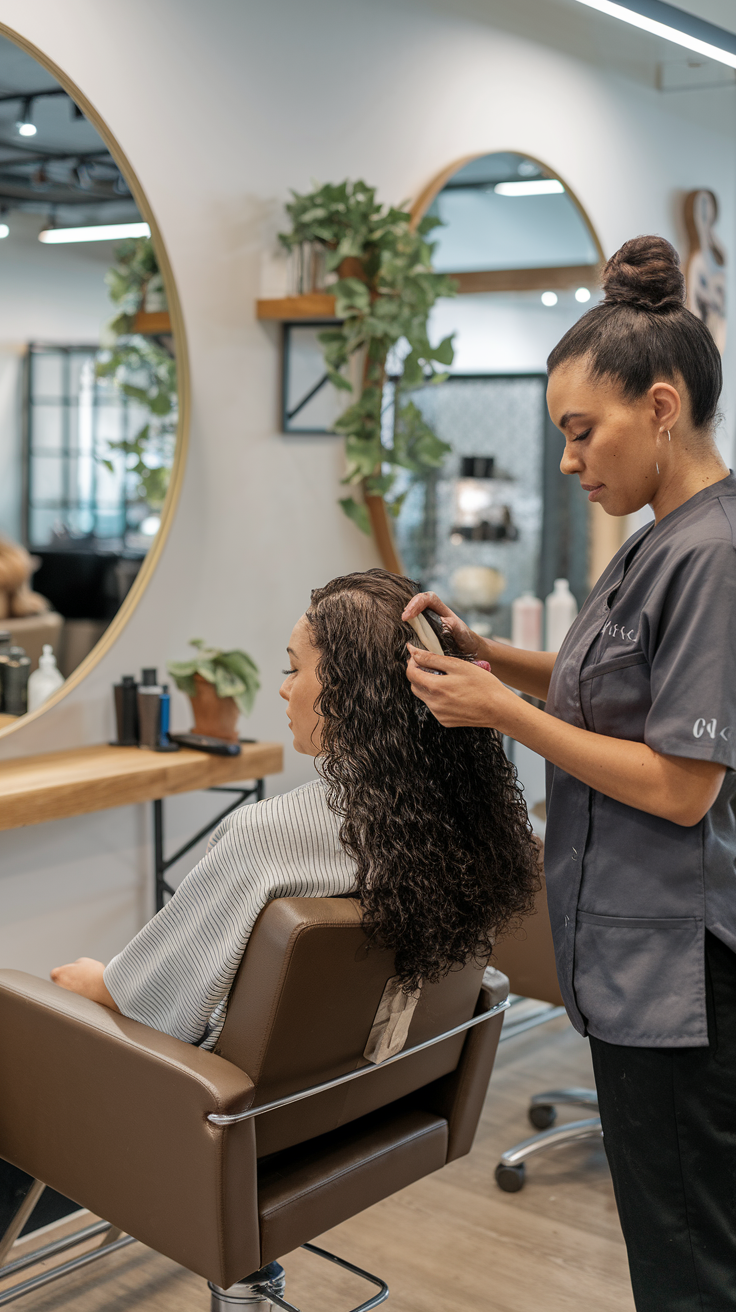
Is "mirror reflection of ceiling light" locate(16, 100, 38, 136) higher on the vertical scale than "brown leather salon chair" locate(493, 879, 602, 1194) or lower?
higher

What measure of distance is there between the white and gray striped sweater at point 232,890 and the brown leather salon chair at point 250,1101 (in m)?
0.04

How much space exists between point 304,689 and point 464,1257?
1.24m

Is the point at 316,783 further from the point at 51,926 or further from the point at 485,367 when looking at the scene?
the point at 485,367

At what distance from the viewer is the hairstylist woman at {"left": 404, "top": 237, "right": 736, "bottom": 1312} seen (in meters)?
1.23

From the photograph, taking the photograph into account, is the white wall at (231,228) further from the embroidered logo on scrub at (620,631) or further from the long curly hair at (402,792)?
the embroidered logo on scrub at (620,631)

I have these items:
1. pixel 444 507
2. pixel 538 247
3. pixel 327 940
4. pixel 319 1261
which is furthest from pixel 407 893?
pixel 538 247

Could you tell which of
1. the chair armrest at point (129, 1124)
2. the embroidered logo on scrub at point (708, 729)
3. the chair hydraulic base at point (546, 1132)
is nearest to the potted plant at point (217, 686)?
the chair armrest at point (129, 1124)

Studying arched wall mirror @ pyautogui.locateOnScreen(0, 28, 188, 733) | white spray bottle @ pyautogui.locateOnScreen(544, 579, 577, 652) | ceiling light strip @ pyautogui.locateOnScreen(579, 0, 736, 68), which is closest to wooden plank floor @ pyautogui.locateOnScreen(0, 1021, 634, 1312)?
arched wall mirror @ pyautogui.locateOnScreen(0, 28, 188, 733)

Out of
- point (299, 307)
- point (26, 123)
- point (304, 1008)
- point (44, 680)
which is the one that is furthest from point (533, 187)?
point (304, 1008)

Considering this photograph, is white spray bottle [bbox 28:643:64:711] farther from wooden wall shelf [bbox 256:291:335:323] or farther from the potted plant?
wooden wall shelf [bbox 256:291:335:323]

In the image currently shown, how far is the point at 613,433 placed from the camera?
4.28 feet

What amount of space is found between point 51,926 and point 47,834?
0.19 m

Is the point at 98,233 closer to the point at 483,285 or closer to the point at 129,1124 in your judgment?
the point at 483,285

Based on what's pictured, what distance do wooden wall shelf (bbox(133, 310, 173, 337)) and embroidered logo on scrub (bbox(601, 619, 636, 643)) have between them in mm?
1481
